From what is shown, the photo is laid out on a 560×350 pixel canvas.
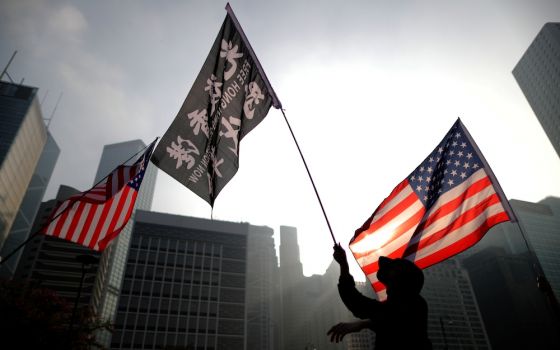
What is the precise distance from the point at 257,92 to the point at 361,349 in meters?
169

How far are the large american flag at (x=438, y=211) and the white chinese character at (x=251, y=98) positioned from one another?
3.66 meters

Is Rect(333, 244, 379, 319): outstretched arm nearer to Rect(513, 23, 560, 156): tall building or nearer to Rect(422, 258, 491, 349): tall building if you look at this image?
Rect(513, 23, 560, 156): tall building

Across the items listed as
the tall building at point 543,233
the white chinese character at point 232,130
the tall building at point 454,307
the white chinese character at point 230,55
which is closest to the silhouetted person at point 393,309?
the white chinese character at point 232,130

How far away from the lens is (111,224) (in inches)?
341

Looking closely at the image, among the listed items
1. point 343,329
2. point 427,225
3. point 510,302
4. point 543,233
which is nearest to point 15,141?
point 427,225

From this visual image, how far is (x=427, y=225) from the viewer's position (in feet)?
22.3

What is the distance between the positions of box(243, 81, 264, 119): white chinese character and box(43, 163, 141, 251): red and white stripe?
128 inches

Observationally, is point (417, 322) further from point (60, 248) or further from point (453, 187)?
point (60, 248)

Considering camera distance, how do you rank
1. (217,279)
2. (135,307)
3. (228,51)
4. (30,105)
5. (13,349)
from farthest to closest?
(30,105) → (217,279) → (135,307) → (13,349) → (228,51)

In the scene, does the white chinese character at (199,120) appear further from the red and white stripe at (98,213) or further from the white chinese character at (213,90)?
the red and white stripe at (98,213)

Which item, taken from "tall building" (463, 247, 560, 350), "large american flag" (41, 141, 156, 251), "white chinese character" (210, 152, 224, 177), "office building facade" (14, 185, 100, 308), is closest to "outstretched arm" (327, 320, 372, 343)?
"white chinese character" (210, 152, 224, 177)

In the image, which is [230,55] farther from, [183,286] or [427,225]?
[183,286]

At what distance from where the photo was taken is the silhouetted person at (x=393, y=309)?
2.62 metres

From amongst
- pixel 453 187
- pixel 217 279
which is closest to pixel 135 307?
pixel 217 279
